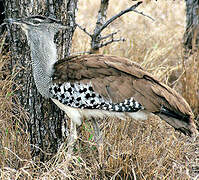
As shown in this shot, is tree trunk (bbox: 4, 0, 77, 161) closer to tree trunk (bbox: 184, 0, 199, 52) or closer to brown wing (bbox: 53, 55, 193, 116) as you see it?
brown wing (bbox: 53, 55, 193, 116)

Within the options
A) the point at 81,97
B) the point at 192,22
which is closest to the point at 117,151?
the point at 81,97

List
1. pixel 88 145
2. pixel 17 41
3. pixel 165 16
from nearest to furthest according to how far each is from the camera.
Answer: pixel 17 41 → pixel 88 145 → pixel 165 16

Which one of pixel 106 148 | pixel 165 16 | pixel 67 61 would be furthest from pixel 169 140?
pixel 165 16

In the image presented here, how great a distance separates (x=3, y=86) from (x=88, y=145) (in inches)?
34.0

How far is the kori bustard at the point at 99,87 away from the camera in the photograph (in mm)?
2602

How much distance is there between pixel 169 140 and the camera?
10.2 feet

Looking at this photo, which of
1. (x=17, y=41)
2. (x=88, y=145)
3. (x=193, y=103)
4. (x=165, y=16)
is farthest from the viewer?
(x=165, y=16)

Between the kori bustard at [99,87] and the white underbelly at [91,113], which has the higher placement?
the kori bustard at [99,87]

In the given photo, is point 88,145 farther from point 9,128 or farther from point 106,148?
point 9,128

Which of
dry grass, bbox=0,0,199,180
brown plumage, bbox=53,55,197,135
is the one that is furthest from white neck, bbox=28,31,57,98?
dry grass, bbox=0,0,199,180

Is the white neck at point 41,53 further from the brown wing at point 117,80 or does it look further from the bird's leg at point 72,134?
the bird's leg at point 72,134

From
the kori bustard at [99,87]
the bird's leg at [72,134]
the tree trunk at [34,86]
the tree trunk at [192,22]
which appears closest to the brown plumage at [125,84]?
the kori bustard at [99,87]

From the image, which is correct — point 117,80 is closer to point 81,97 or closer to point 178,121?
point 81,97

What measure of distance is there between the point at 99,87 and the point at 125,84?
0.61ft
